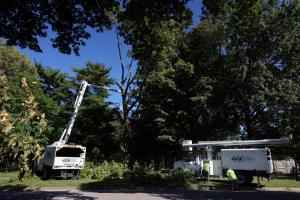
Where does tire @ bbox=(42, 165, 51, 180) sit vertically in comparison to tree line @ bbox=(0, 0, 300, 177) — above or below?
below

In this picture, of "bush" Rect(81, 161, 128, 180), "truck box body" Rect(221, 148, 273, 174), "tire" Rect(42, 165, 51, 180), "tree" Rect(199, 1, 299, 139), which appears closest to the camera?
"truck box body" Rect(221, 148, 273, 174)

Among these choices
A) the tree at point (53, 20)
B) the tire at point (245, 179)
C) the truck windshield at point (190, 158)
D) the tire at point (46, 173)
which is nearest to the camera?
the tree at point (53, 20)

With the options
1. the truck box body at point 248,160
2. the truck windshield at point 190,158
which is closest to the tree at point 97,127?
the truck windshield at point 190,158

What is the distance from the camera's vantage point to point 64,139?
26.1m

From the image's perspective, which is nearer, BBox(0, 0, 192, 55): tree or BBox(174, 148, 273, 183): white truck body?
BBox(0, 0, 192, 55): tree

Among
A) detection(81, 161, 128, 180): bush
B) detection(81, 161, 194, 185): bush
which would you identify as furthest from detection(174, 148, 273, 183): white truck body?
detection(81, 161, 128, 180): bush

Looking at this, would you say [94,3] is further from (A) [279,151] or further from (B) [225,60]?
(A) [279,151]

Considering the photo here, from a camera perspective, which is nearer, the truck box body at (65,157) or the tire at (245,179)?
the tire at (245,179)

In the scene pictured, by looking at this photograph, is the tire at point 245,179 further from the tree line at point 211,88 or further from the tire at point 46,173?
→ the tire at point 46,173

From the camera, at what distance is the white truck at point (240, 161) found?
22594 millimetres

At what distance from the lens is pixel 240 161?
23.9 meters

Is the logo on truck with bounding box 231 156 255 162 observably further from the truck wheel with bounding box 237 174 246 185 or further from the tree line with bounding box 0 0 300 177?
the tree line with bounding box 0 0 300 177

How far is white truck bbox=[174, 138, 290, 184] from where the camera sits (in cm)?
2259

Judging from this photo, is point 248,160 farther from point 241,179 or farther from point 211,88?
point 211,88
